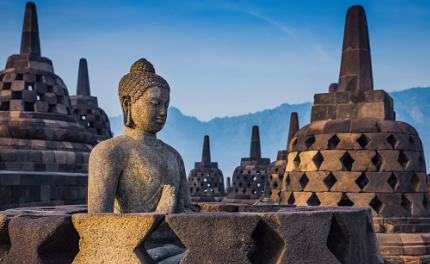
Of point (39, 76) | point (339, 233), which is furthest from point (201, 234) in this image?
point (39, 76)

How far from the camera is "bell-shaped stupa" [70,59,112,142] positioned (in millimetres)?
18031

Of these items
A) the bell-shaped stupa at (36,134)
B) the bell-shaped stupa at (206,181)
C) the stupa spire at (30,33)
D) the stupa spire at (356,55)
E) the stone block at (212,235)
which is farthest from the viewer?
the bell-shaped stupa at (206,181)

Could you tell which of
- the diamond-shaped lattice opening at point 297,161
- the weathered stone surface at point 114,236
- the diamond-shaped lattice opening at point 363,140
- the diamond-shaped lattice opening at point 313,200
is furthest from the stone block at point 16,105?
the weathered stone surface at point 114,236

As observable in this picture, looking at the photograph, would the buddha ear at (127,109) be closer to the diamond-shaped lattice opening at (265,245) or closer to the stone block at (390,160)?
the diamond-shaped lattice opening at (265,245)

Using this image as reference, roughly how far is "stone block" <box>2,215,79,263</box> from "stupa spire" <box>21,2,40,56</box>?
9865mm

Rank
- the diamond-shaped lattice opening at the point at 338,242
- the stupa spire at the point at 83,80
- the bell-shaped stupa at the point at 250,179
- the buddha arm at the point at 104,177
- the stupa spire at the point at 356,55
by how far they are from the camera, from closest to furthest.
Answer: the diamond-shaped lattice opening at the point at 338,242, the buddha arm at the point at 104,177, the stupa spire at the point at 356,55, the stupa spire at the point at 83,80, the bell-shaped stupa at the point at 250,179

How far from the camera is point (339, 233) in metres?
3.39

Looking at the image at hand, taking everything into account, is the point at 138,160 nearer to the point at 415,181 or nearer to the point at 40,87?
the point at 415,181

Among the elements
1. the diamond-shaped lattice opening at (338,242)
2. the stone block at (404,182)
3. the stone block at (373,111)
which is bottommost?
the diamond-shaped lattice opening at (338,242)

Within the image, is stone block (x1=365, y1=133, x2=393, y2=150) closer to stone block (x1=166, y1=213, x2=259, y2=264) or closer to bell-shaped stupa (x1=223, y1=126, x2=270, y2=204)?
stone block (x1=166, y1=213, x2=259, y2=264)

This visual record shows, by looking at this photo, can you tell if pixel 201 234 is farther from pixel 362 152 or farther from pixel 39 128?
pixel 39 128

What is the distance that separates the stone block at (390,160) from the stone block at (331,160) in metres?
0.56

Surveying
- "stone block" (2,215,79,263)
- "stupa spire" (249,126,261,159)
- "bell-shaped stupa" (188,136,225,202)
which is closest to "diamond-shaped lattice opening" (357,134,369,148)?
"stone block" (2,215,79,263)

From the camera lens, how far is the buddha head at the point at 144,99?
12.5 feet
